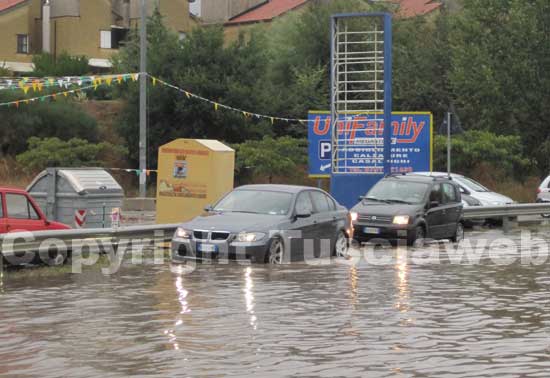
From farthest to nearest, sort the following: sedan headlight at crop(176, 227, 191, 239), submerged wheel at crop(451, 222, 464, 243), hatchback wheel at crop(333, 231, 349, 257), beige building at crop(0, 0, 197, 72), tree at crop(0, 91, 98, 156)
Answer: beige building at crop(0, 0, 197, 72)
tree at crop(0, 91, 98, 156)
submerged wheel at crop(451, 222, 464, 243)
hatchback wheel at crop(333, 231, 349, 257)
sedan headlight at crop(176, 227, 191, 239)

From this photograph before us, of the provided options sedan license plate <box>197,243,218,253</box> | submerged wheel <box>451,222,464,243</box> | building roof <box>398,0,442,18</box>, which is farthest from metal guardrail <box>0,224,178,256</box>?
building roof <box>398,0,442,18</box>

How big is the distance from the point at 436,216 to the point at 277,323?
1387cm

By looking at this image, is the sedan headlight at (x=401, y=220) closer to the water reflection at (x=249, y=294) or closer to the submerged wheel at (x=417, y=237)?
the submerged wheel at (x=417, y=237)

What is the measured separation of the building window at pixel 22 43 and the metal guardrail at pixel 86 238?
5654 centimetres

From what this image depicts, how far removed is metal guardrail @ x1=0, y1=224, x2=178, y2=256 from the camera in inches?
716

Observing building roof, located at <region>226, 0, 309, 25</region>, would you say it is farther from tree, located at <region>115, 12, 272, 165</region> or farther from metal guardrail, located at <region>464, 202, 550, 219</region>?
metal guardrail, located at <region>464, 202, 550, 219</region>

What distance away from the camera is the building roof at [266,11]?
83562 millimetres

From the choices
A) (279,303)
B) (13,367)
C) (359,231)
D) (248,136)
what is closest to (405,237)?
(359,231)

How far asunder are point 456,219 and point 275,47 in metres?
38.8

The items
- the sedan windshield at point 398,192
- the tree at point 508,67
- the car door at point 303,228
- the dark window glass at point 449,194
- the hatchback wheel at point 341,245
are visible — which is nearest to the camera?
the car door at point 303,228

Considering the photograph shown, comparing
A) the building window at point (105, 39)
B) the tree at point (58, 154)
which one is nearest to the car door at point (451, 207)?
the tree at point (58, 154)

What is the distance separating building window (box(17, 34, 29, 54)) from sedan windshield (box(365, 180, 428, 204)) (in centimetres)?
5405

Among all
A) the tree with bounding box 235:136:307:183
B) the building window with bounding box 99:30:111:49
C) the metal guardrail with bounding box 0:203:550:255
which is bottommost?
the metal guardrail with bounding box 0:203:550:255

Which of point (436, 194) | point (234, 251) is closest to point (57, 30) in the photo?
point (436, 194)
